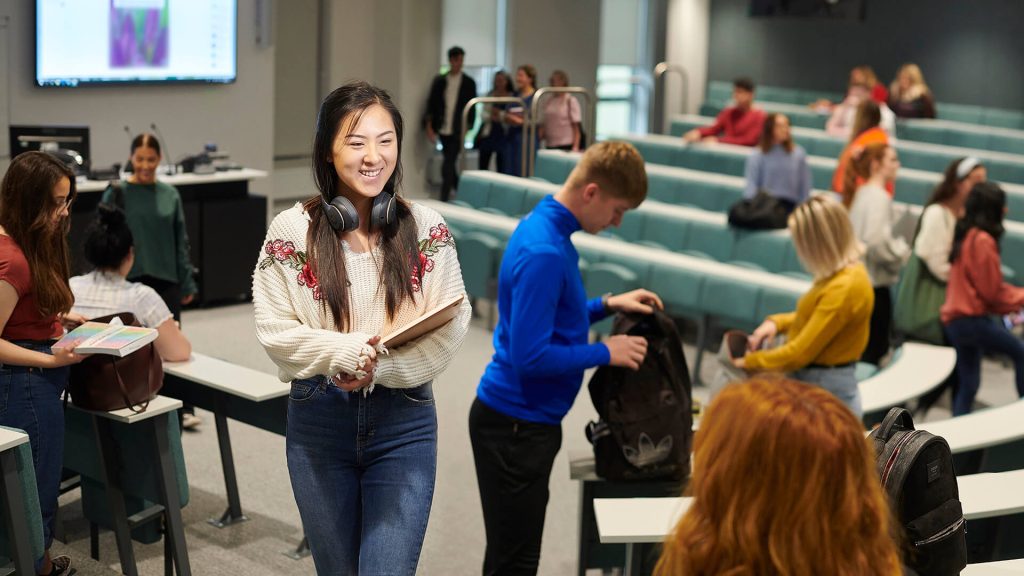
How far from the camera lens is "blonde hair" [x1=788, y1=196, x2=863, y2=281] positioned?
4215mm

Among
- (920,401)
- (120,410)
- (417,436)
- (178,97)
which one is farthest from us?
(178,97)

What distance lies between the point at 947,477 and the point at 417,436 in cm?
101

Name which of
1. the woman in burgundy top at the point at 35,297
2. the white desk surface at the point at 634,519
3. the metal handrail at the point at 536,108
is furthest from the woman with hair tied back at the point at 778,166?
the woman in burgundy top at the point at 35,297

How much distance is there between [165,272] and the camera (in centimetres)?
581

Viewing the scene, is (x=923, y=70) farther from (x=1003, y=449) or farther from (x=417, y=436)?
(x=417, y=436)

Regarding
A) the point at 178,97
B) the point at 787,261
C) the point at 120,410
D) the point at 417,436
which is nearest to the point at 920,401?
the point at 787,261

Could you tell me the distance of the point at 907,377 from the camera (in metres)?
5.43

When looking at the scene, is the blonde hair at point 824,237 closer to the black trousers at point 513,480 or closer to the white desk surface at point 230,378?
the black trousers at point 513,480

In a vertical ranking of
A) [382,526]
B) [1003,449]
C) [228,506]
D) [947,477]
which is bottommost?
[228,506]

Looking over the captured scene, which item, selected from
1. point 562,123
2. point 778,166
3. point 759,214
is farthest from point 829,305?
point 562,123

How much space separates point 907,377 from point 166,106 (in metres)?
7.13

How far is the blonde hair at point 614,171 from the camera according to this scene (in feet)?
10.5

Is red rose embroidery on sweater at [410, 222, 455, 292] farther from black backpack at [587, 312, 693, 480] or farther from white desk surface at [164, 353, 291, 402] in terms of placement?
white desk surface at [164, 353, 291, 402]

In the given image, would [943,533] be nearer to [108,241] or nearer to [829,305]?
[829,305]
